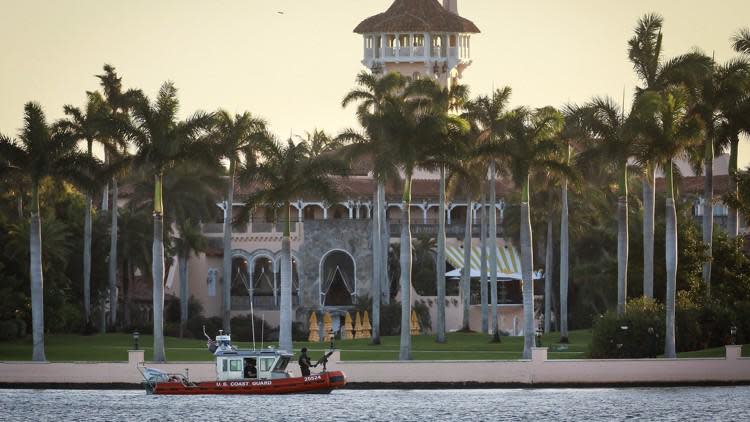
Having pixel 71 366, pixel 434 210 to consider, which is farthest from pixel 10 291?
pixel 434 210

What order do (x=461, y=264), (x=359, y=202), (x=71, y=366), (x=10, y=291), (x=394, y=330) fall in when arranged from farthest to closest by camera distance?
1. (x=359, y=202)
2. (x=461, y=264)
3. (x=394, y=330)
4. (x=10, y=291)
5. (x=71, y=366)

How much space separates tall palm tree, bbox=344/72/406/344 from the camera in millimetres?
87625

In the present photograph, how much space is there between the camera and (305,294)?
123 m

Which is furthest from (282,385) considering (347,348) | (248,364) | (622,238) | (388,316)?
(388,316)

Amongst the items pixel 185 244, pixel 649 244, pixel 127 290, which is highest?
pixel 185 244

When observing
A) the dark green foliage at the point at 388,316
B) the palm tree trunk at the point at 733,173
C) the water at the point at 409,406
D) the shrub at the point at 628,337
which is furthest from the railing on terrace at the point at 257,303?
the shrub at the point at 628,337

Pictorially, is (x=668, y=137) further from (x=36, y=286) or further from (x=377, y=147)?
(x=36, y=286)

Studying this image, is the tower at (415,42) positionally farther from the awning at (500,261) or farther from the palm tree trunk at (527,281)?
the palm tree trunk at (527,281)

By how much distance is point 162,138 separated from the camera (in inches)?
3371

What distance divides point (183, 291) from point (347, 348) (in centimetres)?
1910

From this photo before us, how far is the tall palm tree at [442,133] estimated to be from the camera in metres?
87.6

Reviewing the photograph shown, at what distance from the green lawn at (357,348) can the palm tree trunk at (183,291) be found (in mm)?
4734

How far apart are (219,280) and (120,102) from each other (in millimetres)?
21970

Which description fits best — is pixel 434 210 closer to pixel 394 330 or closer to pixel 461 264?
pixel 461 264
